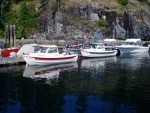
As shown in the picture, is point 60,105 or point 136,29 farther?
point 136,29

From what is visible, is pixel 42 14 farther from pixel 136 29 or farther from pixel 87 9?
pixel 136 29

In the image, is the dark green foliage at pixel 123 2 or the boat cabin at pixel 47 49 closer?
the boat cabin at pixel 47 49

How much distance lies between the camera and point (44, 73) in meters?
43.5

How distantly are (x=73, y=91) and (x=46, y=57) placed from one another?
21200mm

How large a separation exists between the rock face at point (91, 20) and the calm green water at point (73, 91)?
2356 inches

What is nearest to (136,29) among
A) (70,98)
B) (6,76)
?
(6,76)

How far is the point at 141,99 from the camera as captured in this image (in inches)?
1132

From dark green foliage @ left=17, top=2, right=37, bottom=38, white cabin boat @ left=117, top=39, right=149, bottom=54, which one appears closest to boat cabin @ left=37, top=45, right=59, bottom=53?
white cabin boat @ left=117, top=39, right=149, bottom=54

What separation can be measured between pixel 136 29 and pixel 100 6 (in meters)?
16.3

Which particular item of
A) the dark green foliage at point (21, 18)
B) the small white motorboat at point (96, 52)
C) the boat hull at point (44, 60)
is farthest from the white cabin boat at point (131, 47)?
the dark green foliage at point (21, 18)

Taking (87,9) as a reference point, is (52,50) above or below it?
below

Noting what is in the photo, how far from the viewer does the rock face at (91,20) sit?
343ft

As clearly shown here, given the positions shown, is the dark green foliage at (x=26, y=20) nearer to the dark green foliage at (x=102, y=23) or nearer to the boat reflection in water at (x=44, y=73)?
the dark green foliage at (x=102, y=23)

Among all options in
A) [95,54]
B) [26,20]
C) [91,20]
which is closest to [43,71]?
[95,54]
